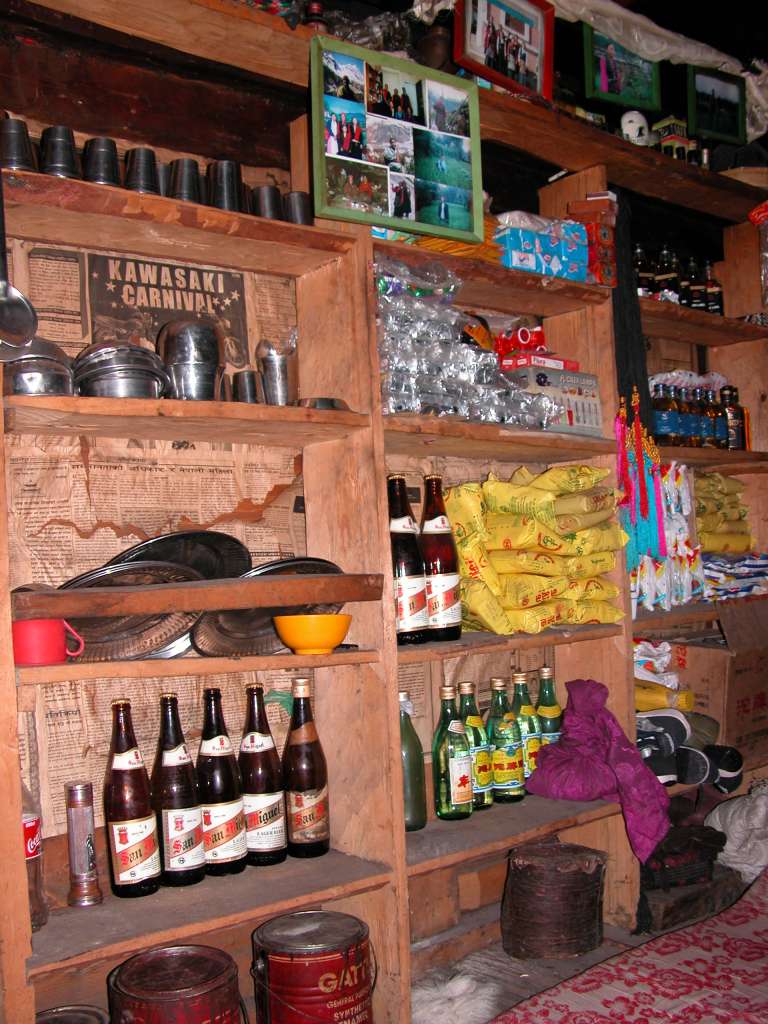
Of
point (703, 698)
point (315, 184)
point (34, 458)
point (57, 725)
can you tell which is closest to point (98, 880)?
point (57, 725)

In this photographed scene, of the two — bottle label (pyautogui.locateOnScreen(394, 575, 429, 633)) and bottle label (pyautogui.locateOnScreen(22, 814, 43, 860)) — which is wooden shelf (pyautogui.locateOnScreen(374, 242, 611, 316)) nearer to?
bottle label (pyautogui.locateOnScreen(394, 575, 429, 633))

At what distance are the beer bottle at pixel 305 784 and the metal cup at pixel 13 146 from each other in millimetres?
1181

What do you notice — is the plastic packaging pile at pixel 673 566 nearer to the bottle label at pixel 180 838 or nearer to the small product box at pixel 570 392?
the small product box at pixel 570 392

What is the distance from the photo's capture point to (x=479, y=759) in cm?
229

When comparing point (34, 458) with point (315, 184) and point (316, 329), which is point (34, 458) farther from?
point (315, 184)

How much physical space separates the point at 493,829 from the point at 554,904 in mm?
302

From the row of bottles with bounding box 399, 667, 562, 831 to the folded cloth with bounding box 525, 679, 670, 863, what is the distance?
75 mm

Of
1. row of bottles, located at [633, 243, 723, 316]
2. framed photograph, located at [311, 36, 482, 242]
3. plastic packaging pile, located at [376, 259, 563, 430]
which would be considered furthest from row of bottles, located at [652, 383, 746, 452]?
framed photograph, located at [311, 36, 482, 242]

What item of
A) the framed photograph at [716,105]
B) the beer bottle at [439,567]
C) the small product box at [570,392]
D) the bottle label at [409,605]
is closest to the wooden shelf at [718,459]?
the small product box at [570,392]

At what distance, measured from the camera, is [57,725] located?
1.85 meters

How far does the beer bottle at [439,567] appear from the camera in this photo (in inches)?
84.7

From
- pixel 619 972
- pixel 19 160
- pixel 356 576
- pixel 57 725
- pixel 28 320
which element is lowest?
pixel 619 972

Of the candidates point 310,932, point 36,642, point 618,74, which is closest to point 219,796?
point 310,932

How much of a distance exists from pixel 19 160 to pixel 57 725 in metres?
1.11
